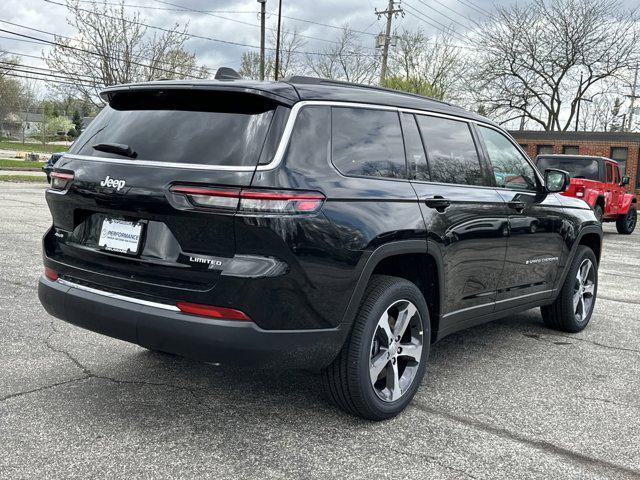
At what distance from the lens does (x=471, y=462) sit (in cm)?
299

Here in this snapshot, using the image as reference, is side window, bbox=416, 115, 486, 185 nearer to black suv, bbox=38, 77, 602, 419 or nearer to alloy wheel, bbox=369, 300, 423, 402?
black suv, bbox=38, 77, 602, 419

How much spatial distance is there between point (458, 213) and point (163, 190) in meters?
1.84

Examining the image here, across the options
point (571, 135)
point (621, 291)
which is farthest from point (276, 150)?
point (571, 135)

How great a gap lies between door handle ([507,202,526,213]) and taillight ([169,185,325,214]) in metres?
2.09

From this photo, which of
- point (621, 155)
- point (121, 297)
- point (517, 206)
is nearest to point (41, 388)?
point (121, 297)

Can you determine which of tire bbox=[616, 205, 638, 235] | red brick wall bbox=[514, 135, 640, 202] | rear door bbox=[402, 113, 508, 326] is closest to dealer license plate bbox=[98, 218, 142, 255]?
rear door bbox=[402, 113, 508, 326]

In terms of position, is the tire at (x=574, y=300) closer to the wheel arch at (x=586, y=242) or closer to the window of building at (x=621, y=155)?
the wheel arch at (x=586, y=242)

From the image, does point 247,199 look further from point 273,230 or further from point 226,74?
point 226,74

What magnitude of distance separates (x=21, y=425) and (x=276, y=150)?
73.8 inches

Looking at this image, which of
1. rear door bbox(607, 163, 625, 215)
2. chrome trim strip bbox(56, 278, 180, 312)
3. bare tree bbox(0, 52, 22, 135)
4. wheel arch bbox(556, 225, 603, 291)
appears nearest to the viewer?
chrome trim strip bbox(56, 278, 180, 312)

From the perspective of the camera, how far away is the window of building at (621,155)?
31.8 meters

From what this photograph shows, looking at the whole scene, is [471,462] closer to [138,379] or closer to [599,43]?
[138,379]

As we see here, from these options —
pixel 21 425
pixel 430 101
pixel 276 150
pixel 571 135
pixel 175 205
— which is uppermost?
pixel 571 135

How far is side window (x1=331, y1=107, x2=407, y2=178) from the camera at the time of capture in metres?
3.26
